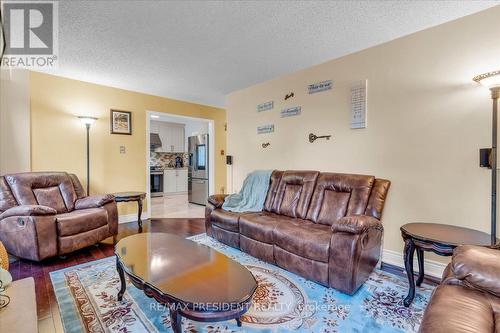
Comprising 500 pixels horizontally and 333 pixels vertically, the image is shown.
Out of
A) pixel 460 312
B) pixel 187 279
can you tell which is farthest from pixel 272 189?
pixel 460 312

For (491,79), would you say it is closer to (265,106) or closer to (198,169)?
(265,106)

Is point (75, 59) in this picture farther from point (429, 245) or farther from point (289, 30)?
point (429, 245)

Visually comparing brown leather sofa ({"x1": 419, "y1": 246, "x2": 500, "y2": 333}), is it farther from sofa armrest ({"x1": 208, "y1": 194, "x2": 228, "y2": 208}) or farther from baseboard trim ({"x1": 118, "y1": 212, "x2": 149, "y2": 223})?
baseboard trim ({"x1": 118, "y1": 212, "x2": 149, "y2": 223})

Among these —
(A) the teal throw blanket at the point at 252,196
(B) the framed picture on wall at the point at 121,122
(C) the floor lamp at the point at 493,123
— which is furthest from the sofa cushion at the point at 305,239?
(B) the framed picture on wall at the point at 121,122

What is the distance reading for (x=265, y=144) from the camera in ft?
13.4

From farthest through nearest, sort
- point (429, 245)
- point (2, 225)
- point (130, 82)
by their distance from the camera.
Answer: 1. point (130, 82)
2. point (2, 225)
3. point (429, 245)

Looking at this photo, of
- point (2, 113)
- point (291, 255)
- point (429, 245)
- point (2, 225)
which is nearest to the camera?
point (429, 245)

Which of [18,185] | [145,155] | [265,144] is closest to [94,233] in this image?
[18,185]

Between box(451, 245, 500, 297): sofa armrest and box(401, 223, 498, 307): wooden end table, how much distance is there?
455 millimetres

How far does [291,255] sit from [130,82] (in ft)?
11.9

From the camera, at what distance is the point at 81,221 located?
2.89 metres

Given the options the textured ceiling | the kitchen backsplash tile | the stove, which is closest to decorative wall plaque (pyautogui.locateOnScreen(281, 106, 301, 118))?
the textured ceiling

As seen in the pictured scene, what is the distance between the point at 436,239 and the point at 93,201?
3.73m

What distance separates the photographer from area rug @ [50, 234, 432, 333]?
1.66 meters
